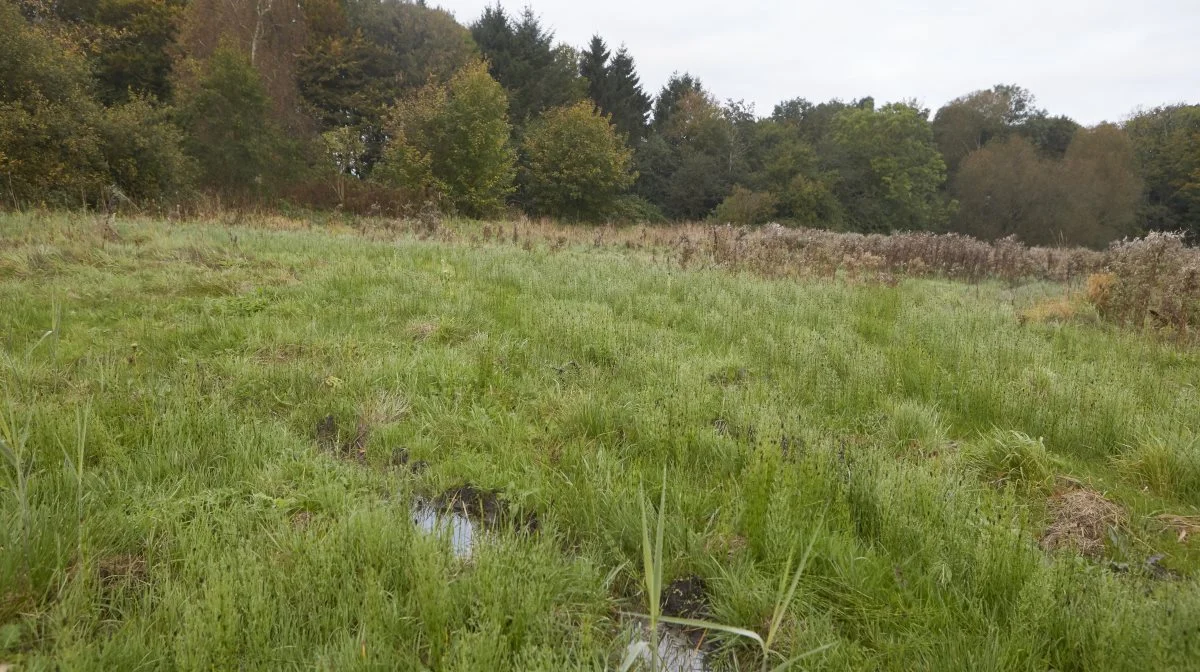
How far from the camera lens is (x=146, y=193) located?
15781 millimetres

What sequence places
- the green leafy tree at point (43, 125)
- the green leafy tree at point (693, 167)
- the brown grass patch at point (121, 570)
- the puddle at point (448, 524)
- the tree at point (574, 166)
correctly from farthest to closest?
the green leafy tree at point (693, 167), the tree at point (574, 166), the green leafy tree at point (43, 125), the puddle at point (448, 524), the brown grass patch at point (121, 570)

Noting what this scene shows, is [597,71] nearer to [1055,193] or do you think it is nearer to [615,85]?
[615,85]

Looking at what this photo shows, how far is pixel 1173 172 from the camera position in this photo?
142 ft

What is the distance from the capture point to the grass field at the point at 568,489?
156cm

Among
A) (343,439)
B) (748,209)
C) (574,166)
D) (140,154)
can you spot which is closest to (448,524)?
(343,439)

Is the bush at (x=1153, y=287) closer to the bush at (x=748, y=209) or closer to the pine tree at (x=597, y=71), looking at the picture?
the bush at (x=748, y=209)

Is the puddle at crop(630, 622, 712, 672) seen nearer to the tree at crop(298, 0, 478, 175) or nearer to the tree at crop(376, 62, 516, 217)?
the tree at crop(376, 62, 516, 217)

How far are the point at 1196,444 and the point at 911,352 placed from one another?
1.82 meters

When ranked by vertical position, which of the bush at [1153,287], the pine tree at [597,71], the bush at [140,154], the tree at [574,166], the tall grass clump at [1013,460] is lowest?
the tall grass clump at [1013,460]

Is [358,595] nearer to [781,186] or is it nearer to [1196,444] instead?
[1196,444]

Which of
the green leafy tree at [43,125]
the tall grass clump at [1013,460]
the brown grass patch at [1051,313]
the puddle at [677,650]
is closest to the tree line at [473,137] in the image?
the green leafy tree at [43,125]

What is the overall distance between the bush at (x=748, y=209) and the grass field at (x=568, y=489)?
96.4ft

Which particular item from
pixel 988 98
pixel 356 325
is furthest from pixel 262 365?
pixel 988 98

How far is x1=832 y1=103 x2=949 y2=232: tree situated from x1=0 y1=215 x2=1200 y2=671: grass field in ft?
134
